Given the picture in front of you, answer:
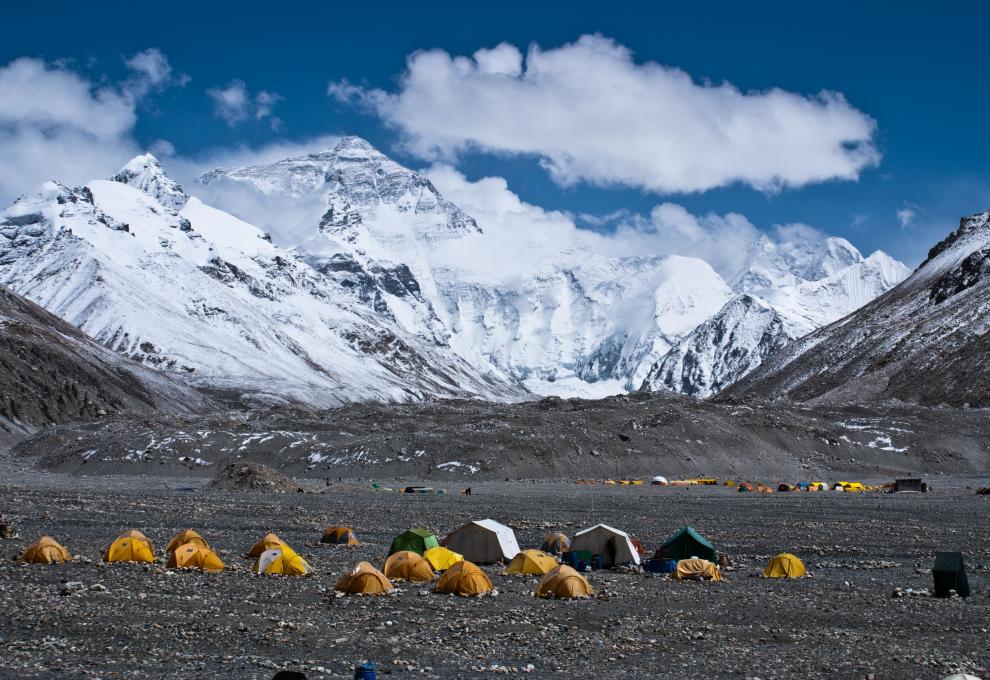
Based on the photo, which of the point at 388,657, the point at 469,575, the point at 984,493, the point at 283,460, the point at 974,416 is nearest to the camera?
the point at 388,657

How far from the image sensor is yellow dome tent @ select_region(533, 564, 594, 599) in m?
28.8

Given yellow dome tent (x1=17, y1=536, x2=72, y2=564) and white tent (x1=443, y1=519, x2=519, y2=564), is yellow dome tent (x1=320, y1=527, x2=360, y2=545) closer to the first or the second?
white tent (x1=443, y1=519, x2=519, y2=564)

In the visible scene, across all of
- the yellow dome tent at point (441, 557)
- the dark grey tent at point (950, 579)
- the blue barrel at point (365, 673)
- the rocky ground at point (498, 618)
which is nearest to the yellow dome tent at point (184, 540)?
the rocky ground at point (498, 618)

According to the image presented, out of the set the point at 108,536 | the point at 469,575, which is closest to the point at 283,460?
the point at 108,536

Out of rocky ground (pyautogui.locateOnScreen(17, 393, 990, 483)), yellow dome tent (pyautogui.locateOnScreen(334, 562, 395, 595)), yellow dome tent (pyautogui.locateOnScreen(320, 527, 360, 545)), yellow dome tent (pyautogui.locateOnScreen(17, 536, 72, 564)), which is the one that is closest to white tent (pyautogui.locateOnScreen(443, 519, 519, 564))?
yellow dome tent (pyautogui.locateOnScreen(320, 527, 360, 545))

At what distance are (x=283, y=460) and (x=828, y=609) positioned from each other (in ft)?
240

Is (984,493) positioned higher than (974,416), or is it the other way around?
(974,416)

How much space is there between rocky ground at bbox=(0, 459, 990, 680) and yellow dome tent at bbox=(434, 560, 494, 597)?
550 millimetres

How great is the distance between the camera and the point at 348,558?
36969mm

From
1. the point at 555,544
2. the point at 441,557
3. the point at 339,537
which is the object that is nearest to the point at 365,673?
the point at 441,557

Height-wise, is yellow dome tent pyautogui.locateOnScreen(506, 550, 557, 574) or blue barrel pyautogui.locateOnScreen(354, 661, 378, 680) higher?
yellow dome tent pyautogui.locateOnScreen(506, 550, 557, 574)

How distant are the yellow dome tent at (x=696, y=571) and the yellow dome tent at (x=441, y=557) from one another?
709 centimetres

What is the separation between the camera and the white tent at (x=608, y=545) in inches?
1419

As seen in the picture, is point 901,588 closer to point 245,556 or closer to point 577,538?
point 577,538
